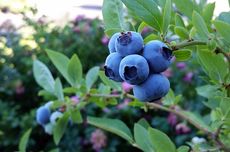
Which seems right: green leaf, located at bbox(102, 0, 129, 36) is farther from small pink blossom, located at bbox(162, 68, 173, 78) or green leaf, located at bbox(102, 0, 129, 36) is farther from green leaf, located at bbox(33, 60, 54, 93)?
small pink blossom, located at bbox(162, 68, 173, 78)

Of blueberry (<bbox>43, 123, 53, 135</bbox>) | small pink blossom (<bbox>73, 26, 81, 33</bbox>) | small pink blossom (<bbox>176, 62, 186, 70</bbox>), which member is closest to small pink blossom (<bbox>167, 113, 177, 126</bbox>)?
small pink blossom (<bbox>176, 62, 186, 70</bbox>)

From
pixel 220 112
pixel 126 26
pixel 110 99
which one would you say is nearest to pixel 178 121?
pixel 110 99

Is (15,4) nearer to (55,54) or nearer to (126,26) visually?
(55,54)

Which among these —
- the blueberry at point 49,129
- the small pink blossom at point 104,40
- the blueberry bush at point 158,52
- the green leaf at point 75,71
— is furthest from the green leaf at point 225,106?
the small pink blossom at point 104,40

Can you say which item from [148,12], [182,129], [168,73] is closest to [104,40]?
[168,73]

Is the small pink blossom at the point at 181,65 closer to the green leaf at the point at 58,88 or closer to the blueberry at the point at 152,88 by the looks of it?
the green leaf at the point at 58,88

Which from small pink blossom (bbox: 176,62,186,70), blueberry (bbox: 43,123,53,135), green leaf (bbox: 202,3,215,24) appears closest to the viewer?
green leaf (bbox: 202,3,215,24)
